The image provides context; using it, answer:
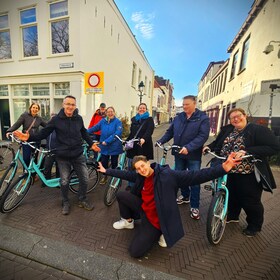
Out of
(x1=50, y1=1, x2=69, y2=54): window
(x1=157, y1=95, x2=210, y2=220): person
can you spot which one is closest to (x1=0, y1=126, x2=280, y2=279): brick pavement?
(x1=157, y1=95, x2=210, y2=220): person

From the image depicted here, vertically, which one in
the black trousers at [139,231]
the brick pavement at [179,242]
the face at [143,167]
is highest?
the face at [143,167]

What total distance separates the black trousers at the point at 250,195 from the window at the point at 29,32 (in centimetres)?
952

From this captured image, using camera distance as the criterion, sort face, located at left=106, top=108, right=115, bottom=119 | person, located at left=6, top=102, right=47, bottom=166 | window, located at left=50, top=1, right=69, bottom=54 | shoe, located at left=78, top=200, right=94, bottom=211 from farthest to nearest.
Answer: window, located at left=50, top=1, right=69, bottom=54
person, located at left=6, top=102, right=47, bottom=166
face, located at left=106, top=108, right=115, bottom=119
shoe, located at left=78, top=200, right=94, bottom=211

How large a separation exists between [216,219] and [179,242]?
615 mm

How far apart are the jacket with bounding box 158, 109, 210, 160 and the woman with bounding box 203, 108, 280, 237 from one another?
0.18 metres

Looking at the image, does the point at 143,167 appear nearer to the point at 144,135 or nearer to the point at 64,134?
the point at 144,135

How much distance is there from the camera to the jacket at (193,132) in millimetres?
2629

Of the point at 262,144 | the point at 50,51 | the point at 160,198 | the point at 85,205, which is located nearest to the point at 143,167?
the point at 160,198

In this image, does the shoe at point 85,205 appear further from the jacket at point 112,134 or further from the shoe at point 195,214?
the shoe at point 195,214

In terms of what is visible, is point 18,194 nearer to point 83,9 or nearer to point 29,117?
point 29,117

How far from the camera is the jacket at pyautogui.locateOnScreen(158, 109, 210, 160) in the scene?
2.63 meters

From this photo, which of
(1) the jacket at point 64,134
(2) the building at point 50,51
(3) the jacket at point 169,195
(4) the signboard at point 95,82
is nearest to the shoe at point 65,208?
(1) the jacket at point 64,134

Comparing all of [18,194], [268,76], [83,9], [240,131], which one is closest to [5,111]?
[83,9]

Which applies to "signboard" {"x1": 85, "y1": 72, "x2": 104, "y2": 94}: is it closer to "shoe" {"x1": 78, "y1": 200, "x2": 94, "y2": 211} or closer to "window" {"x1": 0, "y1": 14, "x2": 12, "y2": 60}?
"shoe" {"x1": 78, "y1": 200, "x2": 94, "y2": 211}
